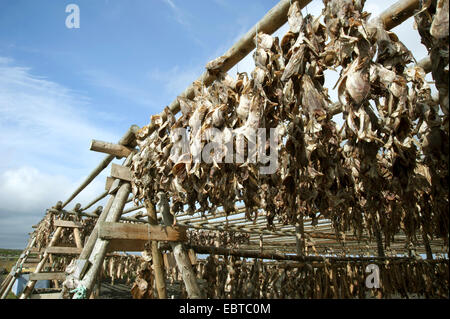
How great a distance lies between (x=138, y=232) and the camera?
2.71 meters

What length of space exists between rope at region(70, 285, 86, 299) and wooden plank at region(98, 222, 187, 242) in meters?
0.46

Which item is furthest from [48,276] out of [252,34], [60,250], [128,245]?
[252,34]

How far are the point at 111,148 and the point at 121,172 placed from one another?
1.64ft

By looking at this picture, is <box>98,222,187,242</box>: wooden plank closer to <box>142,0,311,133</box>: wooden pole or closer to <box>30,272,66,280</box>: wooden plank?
<box>142,0,311,133</box>: wooden pole

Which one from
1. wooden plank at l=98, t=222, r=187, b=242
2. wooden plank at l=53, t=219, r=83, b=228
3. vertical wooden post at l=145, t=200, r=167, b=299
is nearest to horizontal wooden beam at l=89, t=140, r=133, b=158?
wooden plank at l=98, t=222, r=187, b=242

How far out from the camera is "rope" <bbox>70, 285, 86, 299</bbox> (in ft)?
7.64

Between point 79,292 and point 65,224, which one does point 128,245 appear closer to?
point 79,292

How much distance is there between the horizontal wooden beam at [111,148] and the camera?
11.5ft

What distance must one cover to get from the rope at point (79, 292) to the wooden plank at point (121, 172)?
1.28 m

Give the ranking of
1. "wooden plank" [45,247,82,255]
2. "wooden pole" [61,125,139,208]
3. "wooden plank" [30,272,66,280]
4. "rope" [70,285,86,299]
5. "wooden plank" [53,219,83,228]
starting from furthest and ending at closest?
"wooden plank" [53,219,83,228] → "wooden plank" [45,247,82,255] → "wooden plank" [30,272,66,280] → "wooden pole" [61,125,139,208] → "rope" [70,285,86,299]
